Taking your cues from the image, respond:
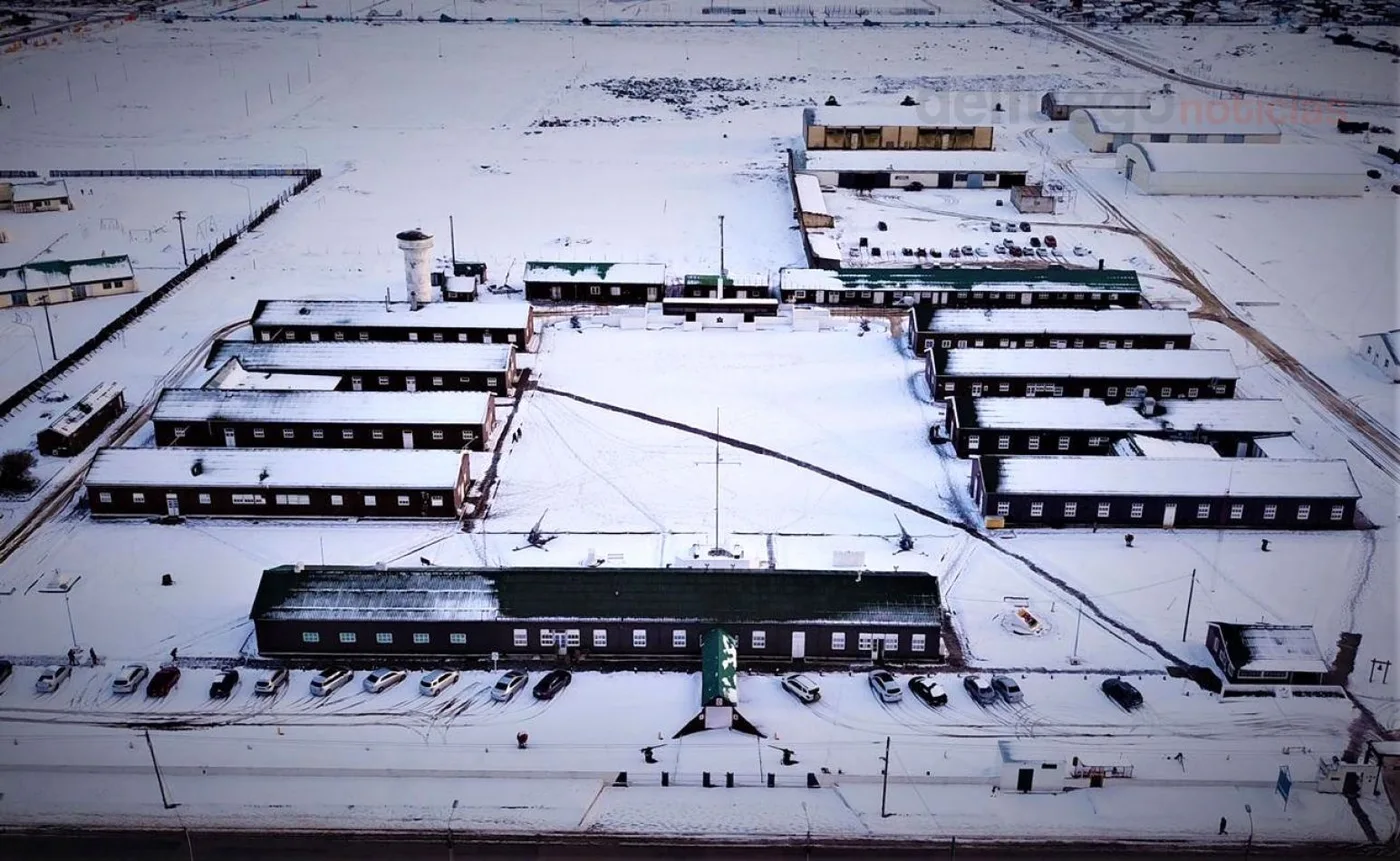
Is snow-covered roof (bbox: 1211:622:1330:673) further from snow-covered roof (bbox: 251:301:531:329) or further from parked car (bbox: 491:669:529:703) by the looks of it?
snow-covered roof (bbox: 251:301:531:329)

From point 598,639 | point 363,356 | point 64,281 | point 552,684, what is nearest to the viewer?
point 552,684

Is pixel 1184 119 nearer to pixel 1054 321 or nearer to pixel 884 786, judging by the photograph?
pixel 1054 321

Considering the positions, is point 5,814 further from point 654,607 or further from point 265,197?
point 265,197

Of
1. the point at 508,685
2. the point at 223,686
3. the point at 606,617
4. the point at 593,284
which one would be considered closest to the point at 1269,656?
the point at 606,617

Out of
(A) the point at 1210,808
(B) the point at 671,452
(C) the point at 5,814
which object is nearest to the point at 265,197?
(B) the point at 671,452

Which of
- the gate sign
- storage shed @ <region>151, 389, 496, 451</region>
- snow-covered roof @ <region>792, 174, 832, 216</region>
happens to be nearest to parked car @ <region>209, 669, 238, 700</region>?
storage shed @ <region>151, 389, 496, 451</region>
